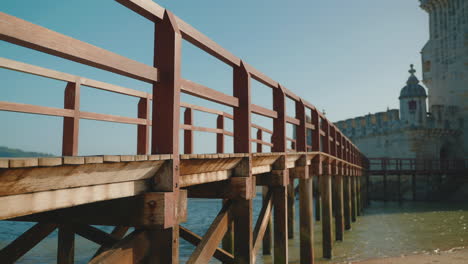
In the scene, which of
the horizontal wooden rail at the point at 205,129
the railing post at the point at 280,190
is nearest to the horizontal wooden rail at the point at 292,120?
the railing post at the point at 280,190

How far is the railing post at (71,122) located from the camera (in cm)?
463

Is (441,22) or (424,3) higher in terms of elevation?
(424,3)

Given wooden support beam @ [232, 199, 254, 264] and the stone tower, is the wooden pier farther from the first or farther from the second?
the stone tower

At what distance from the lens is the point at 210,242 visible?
11.5 ft

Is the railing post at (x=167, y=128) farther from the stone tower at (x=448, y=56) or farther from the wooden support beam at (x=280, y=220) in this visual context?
the stone tower at (x=448, y=56)

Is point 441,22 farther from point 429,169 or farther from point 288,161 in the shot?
point 288,161

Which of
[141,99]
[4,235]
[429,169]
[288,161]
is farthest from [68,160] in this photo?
[429,169]

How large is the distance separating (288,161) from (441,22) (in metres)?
37.0

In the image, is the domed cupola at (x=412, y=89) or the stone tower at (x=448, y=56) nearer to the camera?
the stone tower at (x=448, y=56)

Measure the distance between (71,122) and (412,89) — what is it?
35.5 meters

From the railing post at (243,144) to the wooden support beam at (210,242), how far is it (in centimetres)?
32

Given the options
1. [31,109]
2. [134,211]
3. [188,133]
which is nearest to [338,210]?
[188,133]

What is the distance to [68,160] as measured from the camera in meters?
1.88

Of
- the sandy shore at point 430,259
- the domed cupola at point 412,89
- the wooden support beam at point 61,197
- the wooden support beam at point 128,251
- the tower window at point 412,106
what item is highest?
the domed cupola at point 412,89
